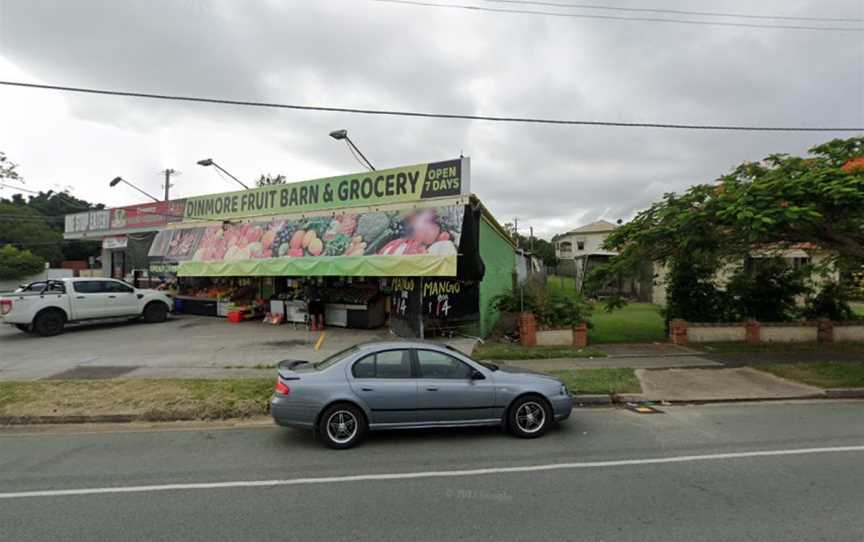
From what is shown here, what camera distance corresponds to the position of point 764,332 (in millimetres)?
12469

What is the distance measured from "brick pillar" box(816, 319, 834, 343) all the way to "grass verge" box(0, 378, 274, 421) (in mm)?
15074

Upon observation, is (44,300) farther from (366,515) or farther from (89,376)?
(366,515)

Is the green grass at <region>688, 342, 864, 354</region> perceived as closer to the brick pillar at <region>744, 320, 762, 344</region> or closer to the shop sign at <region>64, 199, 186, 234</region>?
the brick pillar at <region>744, 320, 762, 344</region>

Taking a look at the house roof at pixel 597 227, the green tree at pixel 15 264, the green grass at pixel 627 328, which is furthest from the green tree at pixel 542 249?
the green tree at pixel 15 264

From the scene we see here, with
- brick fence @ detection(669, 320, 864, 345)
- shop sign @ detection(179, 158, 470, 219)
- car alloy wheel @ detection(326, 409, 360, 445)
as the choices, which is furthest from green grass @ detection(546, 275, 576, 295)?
car alloy wheel @ detection(326, 409, 360, 445)

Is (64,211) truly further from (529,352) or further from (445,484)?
(445,484)

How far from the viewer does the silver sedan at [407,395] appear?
540 cm

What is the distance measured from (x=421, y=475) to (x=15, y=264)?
40592 millimetres

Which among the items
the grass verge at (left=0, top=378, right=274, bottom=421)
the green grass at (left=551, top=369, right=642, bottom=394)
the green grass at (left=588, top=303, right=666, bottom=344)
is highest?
the green grass at (left=588, top=303, right=666, bottom=344)

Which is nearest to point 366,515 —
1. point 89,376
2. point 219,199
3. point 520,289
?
point 89,376

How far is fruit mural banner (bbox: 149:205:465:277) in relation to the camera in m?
11.8

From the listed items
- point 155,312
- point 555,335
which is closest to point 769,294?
point 555,335

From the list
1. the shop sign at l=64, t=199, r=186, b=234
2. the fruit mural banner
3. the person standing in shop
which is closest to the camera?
the fruit mural banner

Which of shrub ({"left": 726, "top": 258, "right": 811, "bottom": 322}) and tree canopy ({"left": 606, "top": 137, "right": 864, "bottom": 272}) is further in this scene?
shrub ({"left": 726, "top": 258, "right": 811, "bottom": 322})
